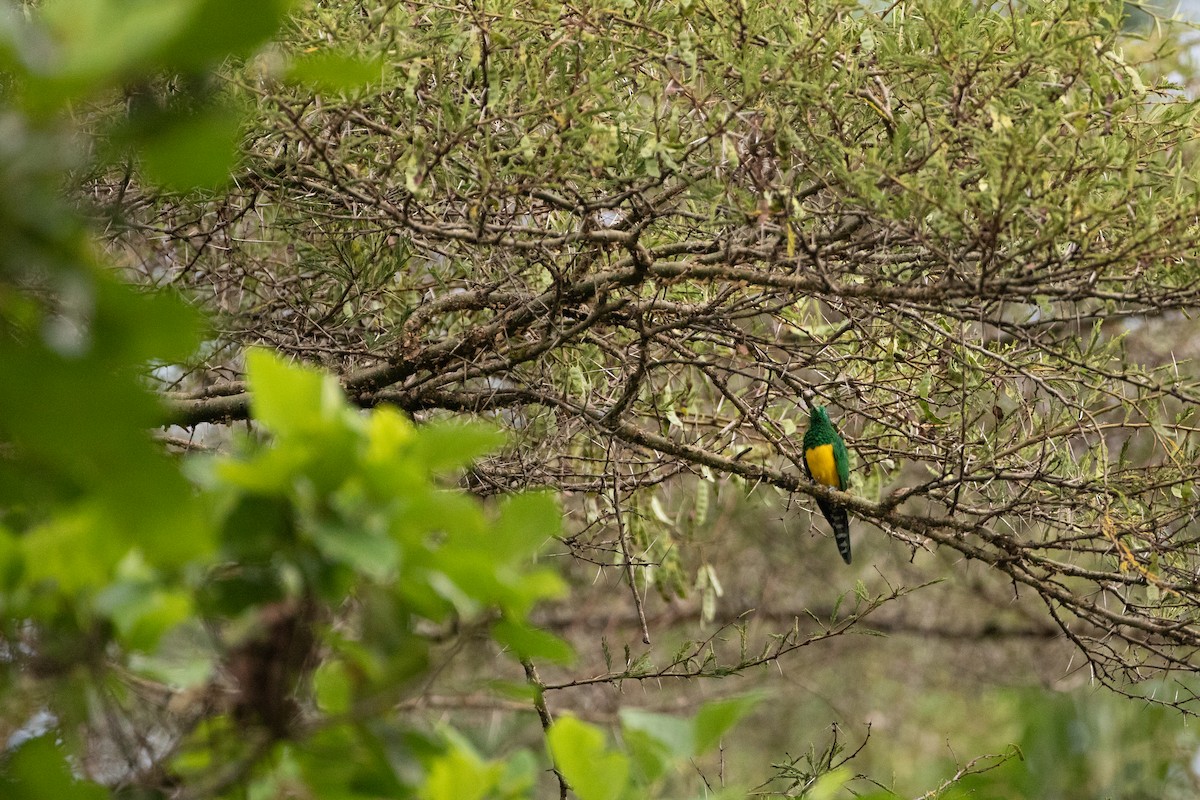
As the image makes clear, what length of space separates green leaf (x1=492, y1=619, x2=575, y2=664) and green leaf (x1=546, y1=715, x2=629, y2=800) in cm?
7

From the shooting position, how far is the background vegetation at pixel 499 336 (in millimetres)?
943

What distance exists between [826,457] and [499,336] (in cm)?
171

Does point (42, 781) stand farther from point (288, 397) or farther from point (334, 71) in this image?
point (334, 71)

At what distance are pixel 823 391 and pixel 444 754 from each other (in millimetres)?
2742

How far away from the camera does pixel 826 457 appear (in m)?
4.75

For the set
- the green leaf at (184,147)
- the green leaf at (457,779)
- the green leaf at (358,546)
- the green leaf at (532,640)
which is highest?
the green leaf at (184,147)

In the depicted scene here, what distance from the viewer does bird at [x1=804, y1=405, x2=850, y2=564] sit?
15.0ft

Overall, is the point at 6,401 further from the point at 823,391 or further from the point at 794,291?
the point at 823,391

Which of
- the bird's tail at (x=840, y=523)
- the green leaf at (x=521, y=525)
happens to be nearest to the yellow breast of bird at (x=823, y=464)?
the bird's tail at (x=840, y=523)

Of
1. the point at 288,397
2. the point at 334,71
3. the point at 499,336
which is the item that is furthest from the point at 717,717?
the point at 499,336

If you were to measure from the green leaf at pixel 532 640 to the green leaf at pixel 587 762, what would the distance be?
71mm

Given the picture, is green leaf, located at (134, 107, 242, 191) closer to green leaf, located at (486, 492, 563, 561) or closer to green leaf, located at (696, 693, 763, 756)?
green leaf, located at (486, 492, 563, 561)

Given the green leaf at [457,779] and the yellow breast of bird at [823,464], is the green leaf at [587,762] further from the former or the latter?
the yellow breast of bird at [823,464]

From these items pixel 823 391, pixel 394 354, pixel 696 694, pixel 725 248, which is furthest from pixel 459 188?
pixel 696 694
